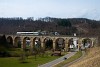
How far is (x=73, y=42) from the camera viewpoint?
118 m

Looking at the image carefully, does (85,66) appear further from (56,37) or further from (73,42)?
(73,42)

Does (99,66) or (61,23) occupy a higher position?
(61,23)

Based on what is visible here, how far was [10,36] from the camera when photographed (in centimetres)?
10469

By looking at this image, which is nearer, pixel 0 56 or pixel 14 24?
pixel 0 56

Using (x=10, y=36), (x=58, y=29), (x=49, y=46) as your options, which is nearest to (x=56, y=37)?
(x=49, y=46)

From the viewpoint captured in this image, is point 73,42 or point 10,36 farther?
point 73,42

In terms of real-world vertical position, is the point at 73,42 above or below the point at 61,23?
below

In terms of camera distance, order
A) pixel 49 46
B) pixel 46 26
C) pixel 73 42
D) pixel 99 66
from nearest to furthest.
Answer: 1. pixel 99 66
2. pixel 49 46
3. pixel 73 42
4. pixel 46 26

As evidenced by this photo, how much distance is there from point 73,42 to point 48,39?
61.8ft

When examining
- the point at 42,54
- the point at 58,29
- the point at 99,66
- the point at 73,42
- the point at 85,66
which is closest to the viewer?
the point at 99,66

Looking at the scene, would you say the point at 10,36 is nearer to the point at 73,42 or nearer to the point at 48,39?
the point at 48,39

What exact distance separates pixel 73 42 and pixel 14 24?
74086 mm

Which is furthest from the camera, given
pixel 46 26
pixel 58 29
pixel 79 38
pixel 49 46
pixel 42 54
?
pixel 46 26

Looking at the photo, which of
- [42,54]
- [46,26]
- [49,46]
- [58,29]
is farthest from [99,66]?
[46,26]
